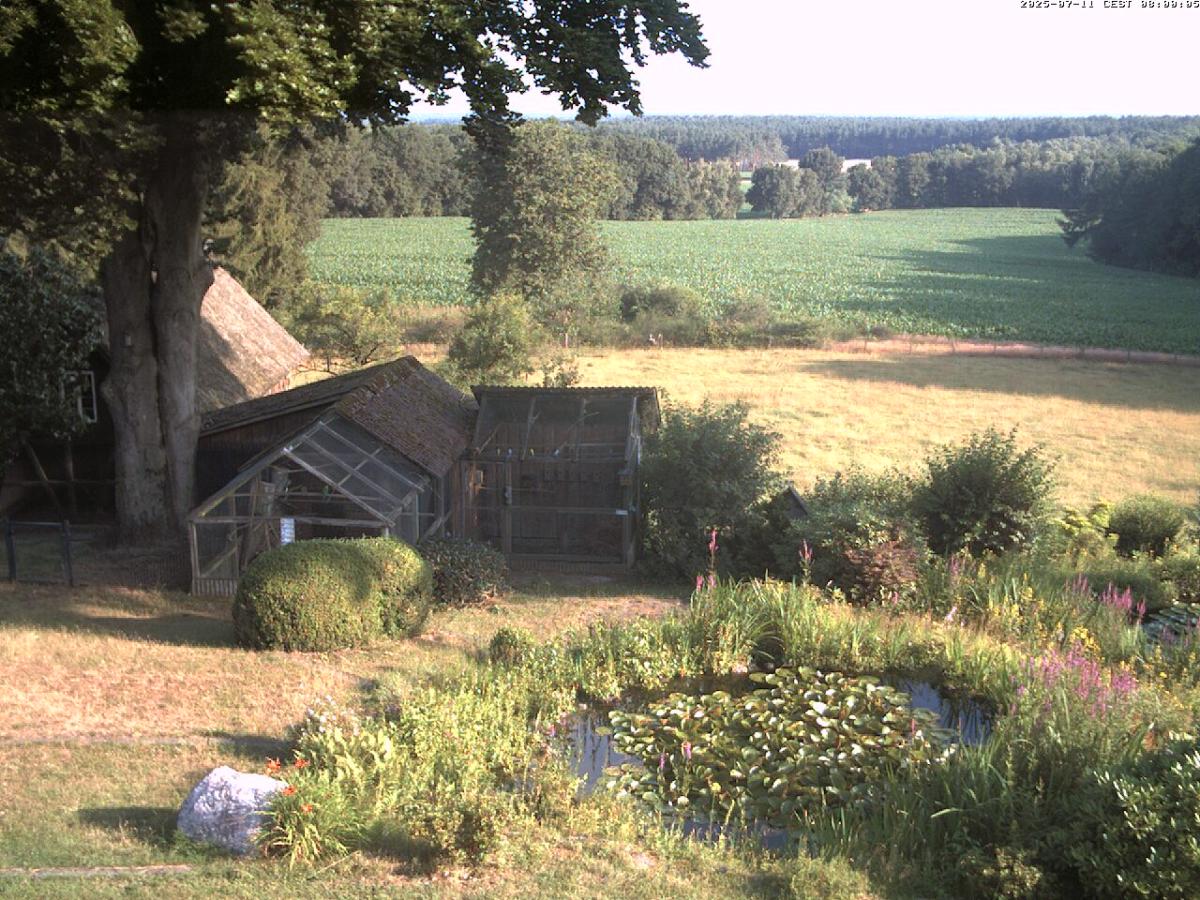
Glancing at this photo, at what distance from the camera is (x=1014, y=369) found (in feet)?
152

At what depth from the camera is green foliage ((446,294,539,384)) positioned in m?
32.6

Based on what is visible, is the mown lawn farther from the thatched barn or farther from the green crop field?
the green crop field

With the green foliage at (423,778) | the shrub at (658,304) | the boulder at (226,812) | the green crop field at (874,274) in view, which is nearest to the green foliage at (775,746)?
the green foliage at (423,778)

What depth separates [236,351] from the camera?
84.6 feet

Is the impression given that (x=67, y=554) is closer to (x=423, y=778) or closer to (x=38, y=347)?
(x=38, y=347)

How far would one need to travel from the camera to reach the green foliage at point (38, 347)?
58.9 feet

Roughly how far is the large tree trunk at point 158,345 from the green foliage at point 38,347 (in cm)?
98

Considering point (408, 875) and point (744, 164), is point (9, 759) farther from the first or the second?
point (744, 164)

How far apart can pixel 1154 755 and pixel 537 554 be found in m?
11.8

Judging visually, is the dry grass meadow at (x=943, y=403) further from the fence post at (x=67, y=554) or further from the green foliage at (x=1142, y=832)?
the green foliage at (x=1142, y=832)

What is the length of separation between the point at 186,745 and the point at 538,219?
4220 cm

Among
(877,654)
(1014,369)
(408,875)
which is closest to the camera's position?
(408,875)

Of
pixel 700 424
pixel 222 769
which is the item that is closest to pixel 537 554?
pixel 700 424

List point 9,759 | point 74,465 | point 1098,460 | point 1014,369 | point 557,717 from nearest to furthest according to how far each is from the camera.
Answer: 1. point 9,759
2. point 557,717
3. point 74,465
4. point 1098,460
5. point 1014,369
